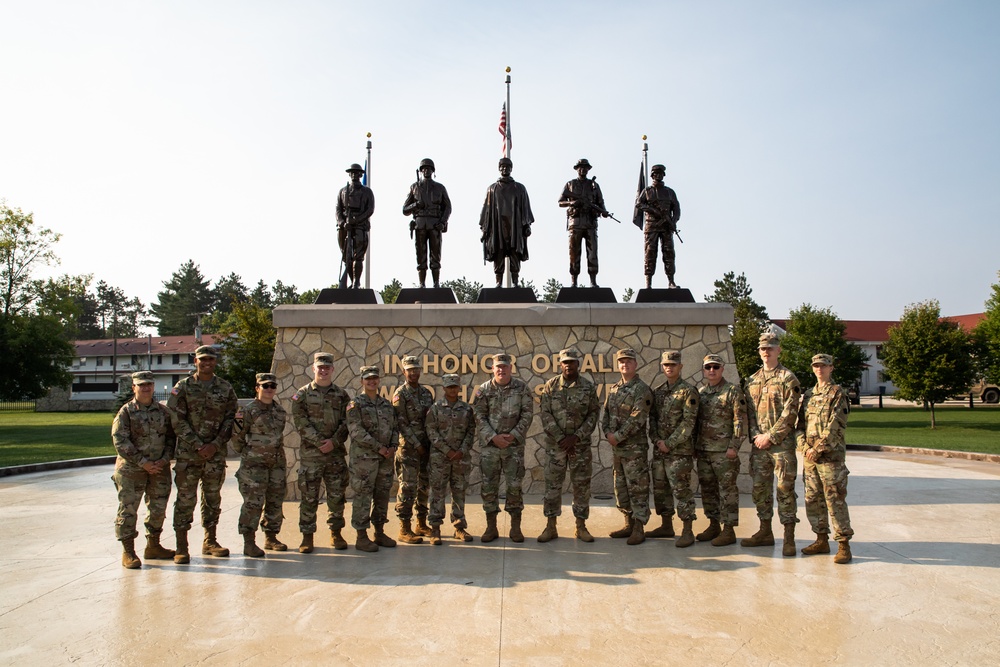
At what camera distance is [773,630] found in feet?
13.0

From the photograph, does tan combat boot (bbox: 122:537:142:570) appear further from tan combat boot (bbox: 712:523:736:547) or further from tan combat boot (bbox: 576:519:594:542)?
tan combat boot (bbox: 712:523:736:547)

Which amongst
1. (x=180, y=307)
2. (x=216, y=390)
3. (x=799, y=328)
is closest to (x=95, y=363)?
(x=180, y=307)

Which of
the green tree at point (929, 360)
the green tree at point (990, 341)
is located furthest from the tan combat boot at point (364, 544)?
the green tree at point (990, 341)

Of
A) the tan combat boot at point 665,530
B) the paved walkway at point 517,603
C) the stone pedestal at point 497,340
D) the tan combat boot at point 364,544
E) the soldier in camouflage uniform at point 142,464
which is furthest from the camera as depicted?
the stone pedestal at point 497,340

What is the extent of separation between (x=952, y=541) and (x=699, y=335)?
362 centimetres

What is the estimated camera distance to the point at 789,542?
223 inches

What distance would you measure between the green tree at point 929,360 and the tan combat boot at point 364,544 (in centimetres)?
2241

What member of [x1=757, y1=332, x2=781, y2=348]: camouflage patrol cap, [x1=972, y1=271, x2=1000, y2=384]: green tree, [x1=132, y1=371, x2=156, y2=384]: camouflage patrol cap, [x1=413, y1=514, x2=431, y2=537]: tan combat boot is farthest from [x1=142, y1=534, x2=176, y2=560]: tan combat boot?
[x1=972, y1=271, x2=1000, y2=384]: green tree

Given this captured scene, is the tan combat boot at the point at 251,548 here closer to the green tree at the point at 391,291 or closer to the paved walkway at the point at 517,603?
the paved walkway at the point at 517,603

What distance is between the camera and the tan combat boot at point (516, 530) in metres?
6.14

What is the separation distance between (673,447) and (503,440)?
5.30ft

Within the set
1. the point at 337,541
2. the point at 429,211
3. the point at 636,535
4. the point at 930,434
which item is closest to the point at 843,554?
the point at 636,535

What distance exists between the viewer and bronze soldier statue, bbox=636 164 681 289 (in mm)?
9375

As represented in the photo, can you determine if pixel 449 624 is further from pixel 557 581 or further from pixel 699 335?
pixel 699 335
